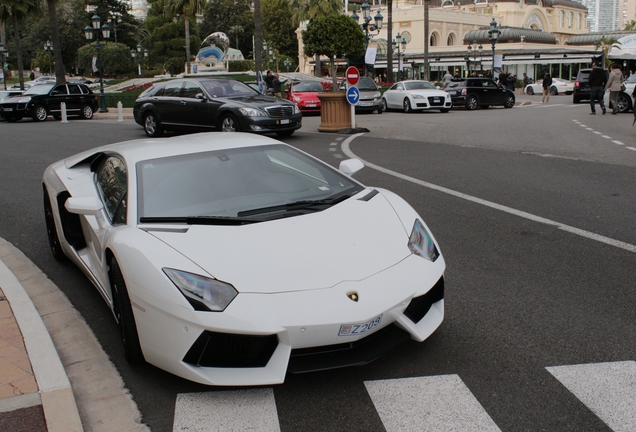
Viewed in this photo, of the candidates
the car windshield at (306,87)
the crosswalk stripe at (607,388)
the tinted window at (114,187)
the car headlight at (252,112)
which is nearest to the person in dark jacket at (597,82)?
the car windshield at (306,87)

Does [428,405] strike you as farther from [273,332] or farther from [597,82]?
[597,82]

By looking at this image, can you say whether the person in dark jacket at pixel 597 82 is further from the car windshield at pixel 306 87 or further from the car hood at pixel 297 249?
the car hood at pixel 297 249

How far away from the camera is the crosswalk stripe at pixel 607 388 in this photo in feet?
10.3

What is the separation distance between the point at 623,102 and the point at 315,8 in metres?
44.3

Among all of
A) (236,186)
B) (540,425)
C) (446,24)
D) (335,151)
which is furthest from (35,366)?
(446,24)

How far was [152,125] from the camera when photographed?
18500 mm

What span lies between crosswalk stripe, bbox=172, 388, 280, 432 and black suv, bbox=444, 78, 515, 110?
30.0m

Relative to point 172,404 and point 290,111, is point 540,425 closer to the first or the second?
point 172,404

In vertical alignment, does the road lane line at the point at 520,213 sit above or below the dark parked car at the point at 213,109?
below

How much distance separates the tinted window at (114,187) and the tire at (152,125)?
13.4m

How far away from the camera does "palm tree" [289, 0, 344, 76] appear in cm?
6469

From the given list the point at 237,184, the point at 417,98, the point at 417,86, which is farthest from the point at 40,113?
the point at 237,184

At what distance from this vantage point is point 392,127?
807 inches

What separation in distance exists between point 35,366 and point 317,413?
1652 millimetres
